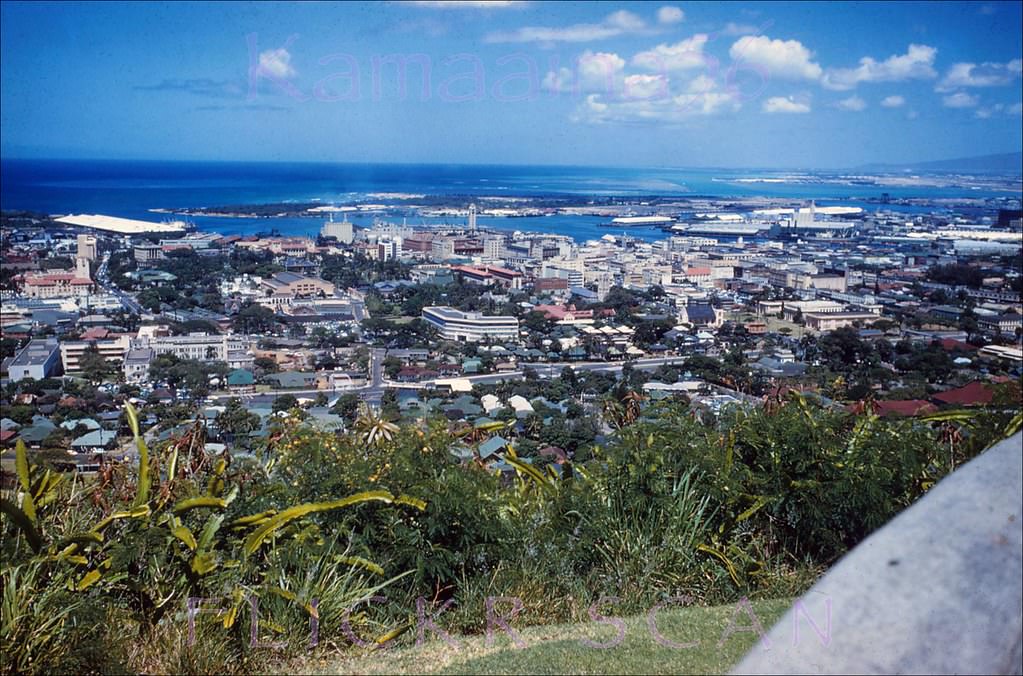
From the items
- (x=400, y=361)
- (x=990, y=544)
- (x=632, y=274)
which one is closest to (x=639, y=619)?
(x=990, y=544)

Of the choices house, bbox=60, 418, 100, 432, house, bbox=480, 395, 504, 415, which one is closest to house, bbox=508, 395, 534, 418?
house, bbox=480, 395, 504, 415

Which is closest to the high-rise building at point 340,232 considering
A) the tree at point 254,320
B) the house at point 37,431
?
the tree at point 254,320

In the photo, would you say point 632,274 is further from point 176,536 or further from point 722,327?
point 176,536

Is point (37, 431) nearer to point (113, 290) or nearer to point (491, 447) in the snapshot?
point (491, 447)

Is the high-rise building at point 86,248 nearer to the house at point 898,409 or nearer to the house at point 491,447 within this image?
the house at point 491,447

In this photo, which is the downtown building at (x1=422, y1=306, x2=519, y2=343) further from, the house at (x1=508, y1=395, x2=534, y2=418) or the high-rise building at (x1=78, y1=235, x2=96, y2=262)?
the high-rise building at (x1=78, y1=235, x2=96, y2=262)

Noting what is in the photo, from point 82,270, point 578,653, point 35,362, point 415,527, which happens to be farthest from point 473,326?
point 578,653

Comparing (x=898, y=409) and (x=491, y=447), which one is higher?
(x=491, y=447)
